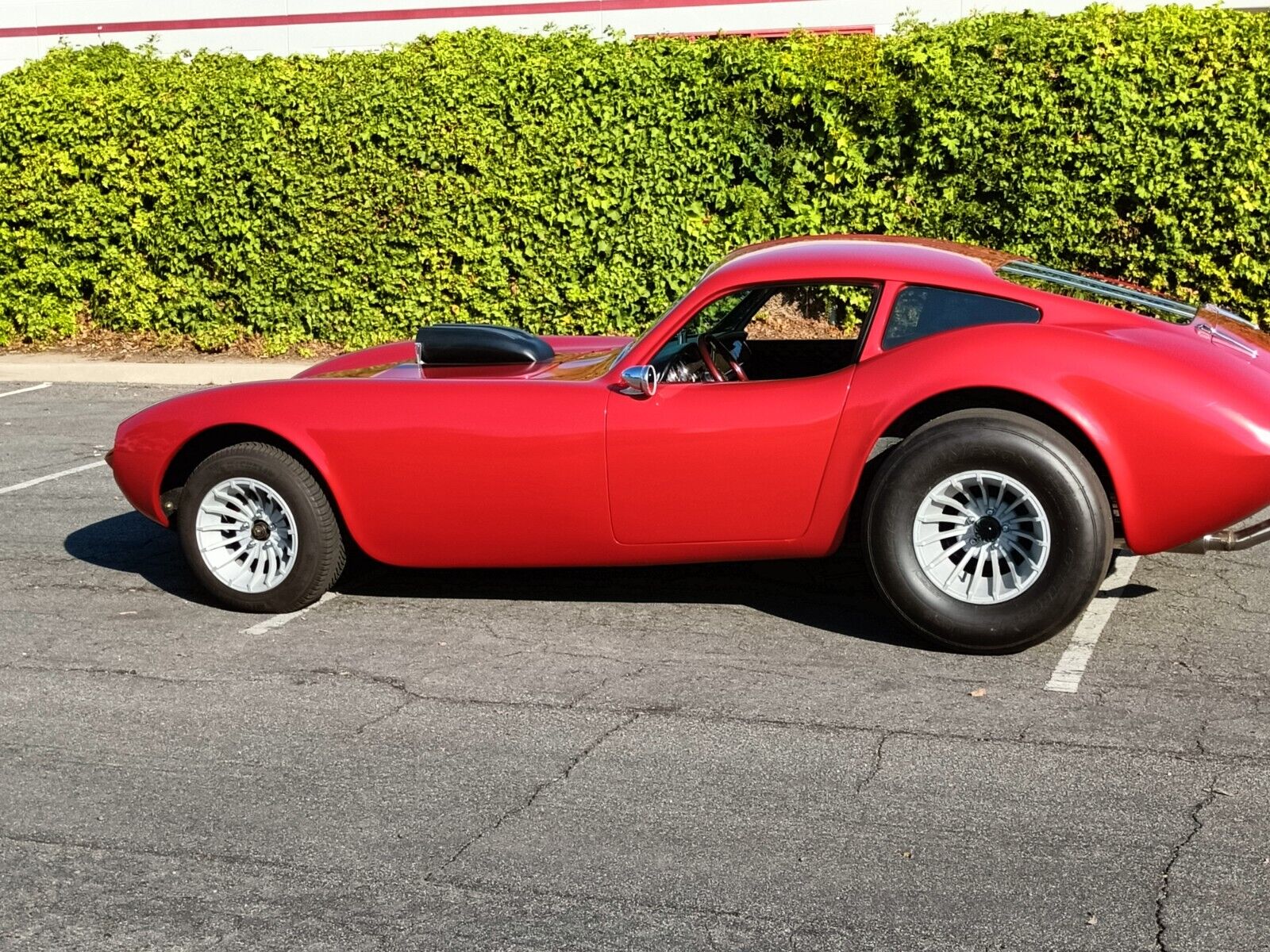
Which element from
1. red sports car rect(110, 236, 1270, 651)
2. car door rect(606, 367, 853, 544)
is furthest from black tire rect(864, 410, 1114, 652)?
car door rect(606, 367, 853, 544)

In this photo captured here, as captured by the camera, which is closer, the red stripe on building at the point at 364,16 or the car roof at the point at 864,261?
the car roof at the point at 864,261

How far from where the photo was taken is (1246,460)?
5.31 meters

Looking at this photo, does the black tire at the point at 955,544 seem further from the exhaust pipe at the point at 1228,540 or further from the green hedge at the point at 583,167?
the green hedge at the point at 583,167

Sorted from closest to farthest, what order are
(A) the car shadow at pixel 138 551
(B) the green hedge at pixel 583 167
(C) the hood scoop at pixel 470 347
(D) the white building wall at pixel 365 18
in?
(C) the hood scoop at pixel 470 347
(A) the car shadow at pixel 138 551
(B) the green hedge at pixel 583 167
(D) the white building wall at pixel 365 18

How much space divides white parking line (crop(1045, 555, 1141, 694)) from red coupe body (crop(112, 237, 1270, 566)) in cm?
45

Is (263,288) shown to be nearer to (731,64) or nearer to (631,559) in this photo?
(731,64)

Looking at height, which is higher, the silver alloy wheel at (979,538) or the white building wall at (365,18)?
the white building wall at (365,18)

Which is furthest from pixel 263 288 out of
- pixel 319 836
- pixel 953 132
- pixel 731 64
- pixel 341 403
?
pixel 319 836

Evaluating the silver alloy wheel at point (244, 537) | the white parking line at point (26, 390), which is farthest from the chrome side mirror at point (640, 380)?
the white parking line at point (26, 390)

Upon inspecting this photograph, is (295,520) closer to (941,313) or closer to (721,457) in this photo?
(721,457)

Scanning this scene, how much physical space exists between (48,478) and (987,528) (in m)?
6.18

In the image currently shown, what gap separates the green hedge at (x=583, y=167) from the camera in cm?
1134

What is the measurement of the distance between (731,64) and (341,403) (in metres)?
7.01

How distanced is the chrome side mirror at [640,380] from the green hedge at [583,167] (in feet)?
21.8
